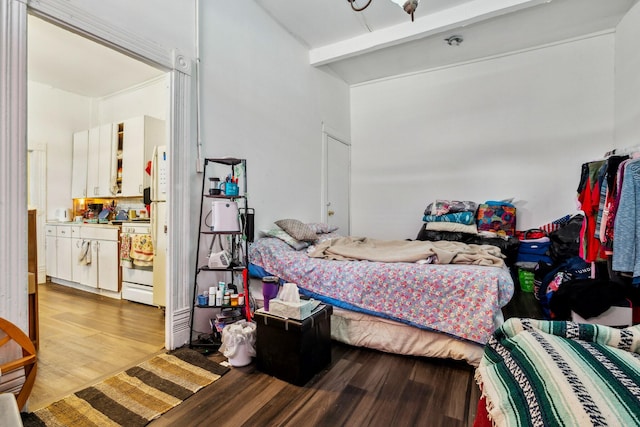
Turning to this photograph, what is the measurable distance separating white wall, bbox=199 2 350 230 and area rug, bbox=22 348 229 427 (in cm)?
146

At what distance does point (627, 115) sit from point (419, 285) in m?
3.12

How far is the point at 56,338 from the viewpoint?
248cm

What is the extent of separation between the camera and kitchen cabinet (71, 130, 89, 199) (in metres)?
4.58

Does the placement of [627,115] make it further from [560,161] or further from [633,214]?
[633,214]

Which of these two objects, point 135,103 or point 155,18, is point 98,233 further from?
point 155,18

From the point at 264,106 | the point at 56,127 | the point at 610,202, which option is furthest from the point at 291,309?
the point at 56,127

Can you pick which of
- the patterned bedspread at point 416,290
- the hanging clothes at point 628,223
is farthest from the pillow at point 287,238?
the hanging clothes at point 628,223

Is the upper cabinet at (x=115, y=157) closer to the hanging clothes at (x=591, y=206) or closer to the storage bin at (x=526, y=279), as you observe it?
the hanging clothes at (x=591, y=206)

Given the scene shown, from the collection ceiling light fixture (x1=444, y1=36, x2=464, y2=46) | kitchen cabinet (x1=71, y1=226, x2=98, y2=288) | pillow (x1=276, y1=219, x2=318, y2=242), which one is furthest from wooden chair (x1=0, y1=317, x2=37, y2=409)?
ceiling light fixture (x1=444, y1=36, x2=464, y2=46)

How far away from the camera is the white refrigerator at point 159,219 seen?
307 cm

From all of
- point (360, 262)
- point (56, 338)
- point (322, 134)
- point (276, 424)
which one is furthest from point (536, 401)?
point (322, 134)

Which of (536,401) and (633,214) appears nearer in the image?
(536,401)

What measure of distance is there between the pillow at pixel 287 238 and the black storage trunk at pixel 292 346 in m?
0.96

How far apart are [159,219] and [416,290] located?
2517mm
